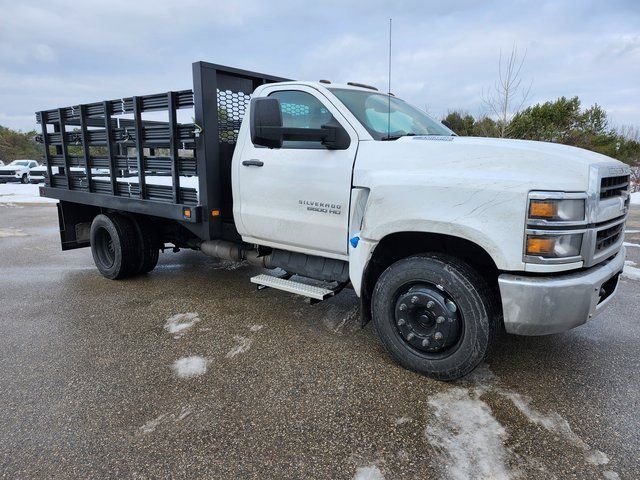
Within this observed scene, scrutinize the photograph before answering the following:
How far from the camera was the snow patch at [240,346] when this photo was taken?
3.44 metres

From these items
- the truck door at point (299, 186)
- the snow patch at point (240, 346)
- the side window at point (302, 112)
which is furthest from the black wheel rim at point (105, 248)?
the side window at point (302, 112)

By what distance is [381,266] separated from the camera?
3.39 m

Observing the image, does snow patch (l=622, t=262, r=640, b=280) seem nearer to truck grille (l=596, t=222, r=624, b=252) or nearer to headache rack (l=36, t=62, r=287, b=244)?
truck grille (l=596, t=222, r=624, b=252)

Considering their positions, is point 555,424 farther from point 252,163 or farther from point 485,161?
point 252,163

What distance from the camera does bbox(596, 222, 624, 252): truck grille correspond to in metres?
2.70

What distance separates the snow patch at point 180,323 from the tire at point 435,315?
1.80 m

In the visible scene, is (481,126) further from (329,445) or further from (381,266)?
(329,445)

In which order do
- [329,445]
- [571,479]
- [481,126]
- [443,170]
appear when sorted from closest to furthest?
Result: [571,479], [329,445], [443,170], [481,126]

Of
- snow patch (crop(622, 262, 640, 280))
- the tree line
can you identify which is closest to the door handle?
snow patch (crop(622, 262, 640, 280))

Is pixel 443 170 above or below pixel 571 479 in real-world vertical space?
above

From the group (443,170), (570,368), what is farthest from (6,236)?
(570,368)

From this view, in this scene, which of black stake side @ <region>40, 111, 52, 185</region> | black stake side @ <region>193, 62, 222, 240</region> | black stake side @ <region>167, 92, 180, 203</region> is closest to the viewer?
black stake side @ <region>193, 62, 222, 240</region>

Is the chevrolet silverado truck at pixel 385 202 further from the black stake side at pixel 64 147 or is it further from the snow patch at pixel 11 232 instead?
the snow patch at pixel 11 232

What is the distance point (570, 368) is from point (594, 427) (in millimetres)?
746
